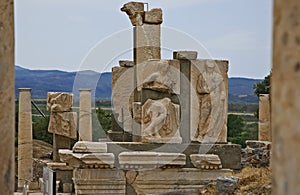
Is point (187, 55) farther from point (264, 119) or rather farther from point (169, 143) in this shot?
point (264, 119)

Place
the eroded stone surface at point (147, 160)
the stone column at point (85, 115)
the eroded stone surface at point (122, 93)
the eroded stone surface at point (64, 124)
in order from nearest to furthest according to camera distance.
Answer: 1. the eroded stone surface at point (147, 160)
2. the eroded stone surface at point (122, 93)
3. the stone column at point (85, 115)
4. the eroded stone surface at point (64, 124)

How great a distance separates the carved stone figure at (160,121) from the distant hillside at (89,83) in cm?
385

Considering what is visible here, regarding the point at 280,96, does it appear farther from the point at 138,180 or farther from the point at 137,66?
the point at 137,66

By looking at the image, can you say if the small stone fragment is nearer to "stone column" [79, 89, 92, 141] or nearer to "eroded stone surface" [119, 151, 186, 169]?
"eroded stone surface" [119, 151, 186, 169]

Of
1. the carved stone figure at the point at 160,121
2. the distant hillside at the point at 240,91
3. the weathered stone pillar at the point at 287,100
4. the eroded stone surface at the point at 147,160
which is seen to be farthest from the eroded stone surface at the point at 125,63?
the distant hillside at the point at 240,91

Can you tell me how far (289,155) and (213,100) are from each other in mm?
12704

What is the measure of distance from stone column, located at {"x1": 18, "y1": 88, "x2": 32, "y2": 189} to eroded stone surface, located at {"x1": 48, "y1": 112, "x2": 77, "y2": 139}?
824 millimetres

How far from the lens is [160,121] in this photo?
14.5m

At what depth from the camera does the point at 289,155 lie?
2215mm

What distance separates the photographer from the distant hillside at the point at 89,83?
2029cm

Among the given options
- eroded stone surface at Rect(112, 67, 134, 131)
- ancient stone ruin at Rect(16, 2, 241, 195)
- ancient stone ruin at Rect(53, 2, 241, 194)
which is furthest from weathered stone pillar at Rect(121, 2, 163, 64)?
ancient stone ruin at Rect(53, 2, 241, 194)

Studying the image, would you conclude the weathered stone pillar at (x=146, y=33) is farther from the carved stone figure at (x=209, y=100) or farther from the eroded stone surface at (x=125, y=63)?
the carved stone figure at (x=209, y=100)

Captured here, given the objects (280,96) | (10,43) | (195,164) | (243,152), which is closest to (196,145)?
(195,164)

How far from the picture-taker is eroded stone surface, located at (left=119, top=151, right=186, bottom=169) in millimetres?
13578
